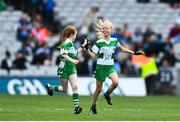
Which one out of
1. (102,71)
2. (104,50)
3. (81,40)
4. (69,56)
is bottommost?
(102,71)

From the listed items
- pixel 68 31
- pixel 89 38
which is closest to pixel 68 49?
pixel 68 31

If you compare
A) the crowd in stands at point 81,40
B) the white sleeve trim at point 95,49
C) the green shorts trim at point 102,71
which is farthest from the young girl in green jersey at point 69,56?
the crowd in stands at point 81,40

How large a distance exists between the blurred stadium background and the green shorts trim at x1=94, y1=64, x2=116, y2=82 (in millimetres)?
12779

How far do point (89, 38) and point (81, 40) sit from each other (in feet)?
1.21

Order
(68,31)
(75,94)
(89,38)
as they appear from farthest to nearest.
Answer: (89,38), (68,31), (75,94)

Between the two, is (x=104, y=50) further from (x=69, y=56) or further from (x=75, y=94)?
(x=75, y=94)

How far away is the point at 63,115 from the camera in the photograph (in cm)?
1866

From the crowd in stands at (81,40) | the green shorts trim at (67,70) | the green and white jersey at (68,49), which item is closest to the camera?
the green and white jersey at (68,49)

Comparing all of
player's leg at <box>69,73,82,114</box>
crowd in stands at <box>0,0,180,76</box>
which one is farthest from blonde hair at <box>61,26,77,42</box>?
crowd in stands at <box>0,0,180,76</box>

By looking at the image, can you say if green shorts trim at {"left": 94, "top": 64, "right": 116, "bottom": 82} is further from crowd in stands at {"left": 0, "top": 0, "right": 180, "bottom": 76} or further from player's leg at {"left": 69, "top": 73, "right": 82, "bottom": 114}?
crowd in stands at {"left": 0, "top": 0, "right": 180, "bottom": 76}

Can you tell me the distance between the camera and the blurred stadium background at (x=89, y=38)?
32688mm

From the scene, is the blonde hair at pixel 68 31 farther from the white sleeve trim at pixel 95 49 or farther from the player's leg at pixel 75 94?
the player's leg at pixel 75 94

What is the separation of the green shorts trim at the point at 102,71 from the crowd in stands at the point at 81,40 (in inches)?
556

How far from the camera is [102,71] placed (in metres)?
19.3
